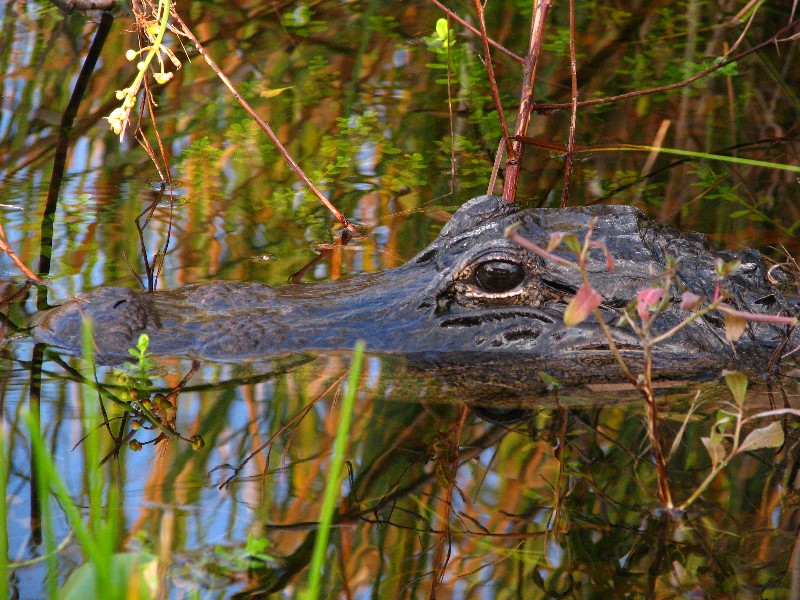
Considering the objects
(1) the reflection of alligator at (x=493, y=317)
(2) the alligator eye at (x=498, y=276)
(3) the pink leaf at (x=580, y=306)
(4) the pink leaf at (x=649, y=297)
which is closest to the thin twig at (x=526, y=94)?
(1) the reflection of alligator at (x=493, y=317)

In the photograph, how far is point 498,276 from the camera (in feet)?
12.0

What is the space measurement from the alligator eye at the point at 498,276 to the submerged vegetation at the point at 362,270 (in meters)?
0.39

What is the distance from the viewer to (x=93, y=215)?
17.1 ft

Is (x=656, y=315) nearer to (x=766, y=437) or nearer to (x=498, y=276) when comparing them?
(x=766, y=437)

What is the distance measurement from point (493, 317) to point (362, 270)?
3.49ft

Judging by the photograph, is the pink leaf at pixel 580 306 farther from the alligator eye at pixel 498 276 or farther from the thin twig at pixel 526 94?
the thin twig at pixel 526 94

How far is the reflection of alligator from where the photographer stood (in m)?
3.62

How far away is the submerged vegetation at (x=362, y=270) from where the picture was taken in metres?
2.56

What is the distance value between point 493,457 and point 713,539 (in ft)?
2.36

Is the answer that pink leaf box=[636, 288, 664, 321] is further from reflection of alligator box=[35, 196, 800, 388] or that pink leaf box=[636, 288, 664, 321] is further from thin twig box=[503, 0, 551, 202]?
thin twig box=[503, 0, 551, 202]

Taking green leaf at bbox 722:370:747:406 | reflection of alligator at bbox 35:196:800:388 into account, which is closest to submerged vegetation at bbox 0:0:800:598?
green leaf at bbox 722:370:747:406

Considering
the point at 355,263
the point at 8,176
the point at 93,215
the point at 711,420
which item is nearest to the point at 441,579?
the point at 711,420

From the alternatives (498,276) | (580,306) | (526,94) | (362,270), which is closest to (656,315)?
(580,306)

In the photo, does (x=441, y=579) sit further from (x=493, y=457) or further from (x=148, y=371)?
(x=148, y=371)
